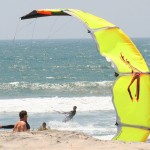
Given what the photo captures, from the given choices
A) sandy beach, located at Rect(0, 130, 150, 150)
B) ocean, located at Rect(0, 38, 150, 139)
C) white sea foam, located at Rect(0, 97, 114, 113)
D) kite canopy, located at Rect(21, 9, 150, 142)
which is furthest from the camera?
white sea foam, located at Rect(0, 97, 114, 113)

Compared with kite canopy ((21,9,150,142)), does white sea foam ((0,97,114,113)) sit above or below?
below

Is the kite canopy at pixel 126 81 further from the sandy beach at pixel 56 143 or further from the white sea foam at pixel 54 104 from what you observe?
the white sea foam at pixel 54 104

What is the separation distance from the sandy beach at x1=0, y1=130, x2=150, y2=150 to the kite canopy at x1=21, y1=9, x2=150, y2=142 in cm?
85

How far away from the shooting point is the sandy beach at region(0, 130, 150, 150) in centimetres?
824

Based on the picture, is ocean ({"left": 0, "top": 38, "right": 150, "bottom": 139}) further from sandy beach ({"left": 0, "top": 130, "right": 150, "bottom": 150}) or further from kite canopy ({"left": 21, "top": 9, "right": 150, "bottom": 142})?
sandy beach ({"left": 0, "top": 130, "right": 150, "bottom": 150})

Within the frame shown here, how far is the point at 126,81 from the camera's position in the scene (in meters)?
9.61

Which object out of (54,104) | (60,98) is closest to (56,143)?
(54,104)

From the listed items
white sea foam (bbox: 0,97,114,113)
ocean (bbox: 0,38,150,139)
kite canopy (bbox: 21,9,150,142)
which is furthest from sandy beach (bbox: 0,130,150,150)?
white sea foam (bbox: 0,97,114,113)

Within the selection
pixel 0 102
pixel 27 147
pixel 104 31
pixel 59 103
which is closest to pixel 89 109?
pixel 59 103

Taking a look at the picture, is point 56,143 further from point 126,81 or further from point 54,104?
point 54,104

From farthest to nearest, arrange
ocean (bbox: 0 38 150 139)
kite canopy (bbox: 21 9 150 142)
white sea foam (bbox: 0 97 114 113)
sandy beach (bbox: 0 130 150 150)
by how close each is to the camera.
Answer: white sea foam (bbox: 0 97 114 113)
ocean (bbox: 0 38 150 139)
kite canopy (bbox: 21 9 150 142)
sandy beach (bbox: 0 130 150 150)

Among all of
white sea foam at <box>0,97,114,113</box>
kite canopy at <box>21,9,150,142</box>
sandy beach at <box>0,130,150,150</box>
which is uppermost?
kite canopy at <box>21,9,150,142</box>

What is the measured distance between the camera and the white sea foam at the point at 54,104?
25875 mm

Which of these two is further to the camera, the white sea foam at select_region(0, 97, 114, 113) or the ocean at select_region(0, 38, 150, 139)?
the white sea foam at select_region(0, 97, 114, 113)
